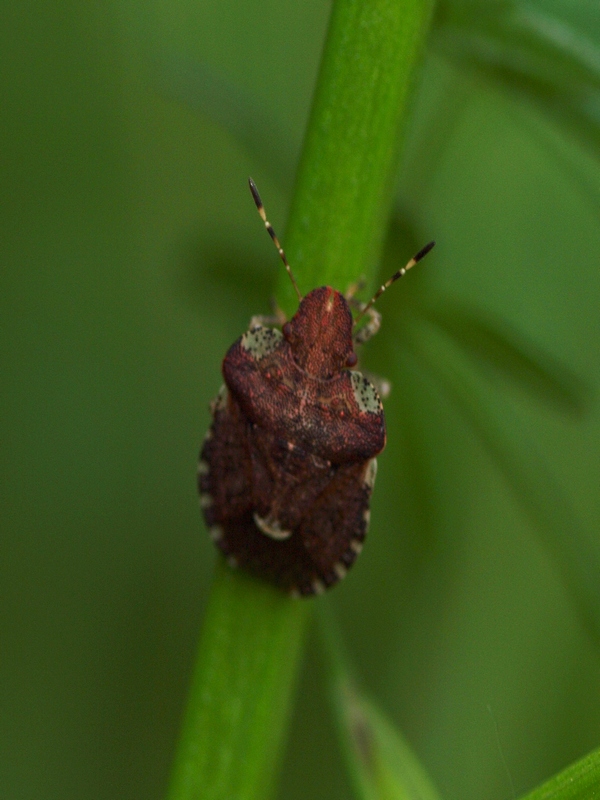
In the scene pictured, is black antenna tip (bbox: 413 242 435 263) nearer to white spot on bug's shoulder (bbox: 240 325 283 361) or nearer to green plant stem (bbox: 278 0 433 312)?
green plant stem (bbox: 278 0 433 312)

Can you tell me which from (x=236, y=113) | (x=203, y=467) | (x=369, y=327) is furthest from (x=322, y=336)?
(x=236, y=113)

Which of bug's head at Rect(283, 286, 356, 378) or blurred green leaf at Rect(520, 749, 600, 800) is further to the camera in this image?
bug's head at Rect(283, 286, 356, 378)

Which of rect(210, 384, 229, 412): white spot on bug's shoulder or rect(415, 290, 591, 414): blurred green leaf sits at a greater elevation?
rect(210, 384, 229, 412): white spot on bug's shoulder

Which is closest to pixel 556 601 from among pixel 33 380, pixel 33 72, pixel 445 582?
pixel 445 582

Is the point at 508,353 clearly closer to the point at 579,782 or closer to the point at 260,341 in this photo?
the point at 260,341

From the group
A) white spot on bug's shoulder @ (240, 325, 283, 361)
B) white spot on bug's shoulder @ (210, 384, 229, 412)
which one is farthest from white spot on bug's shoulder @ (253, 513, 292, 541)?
white spot on bug's shoulder @ (240, 325, 283, 361)

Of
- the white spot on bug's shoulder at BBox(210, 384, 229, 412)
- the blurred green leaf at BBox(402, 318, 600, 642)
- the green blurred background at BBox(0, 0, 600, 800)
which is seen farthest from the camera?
the green blurred background at BBox(0, 0, 600, 800)

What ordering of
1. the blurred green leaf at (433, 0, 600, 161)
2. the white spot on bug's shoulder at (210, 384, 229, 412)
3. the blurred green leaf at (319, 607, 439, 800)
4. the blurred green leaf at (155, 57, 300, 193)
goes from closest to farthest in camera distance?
the blurred green leaf at (433, 0, 600, 161), the blurred green leaf at (319, 607, 439, 800), the blurred green leaf at (155, 57, 300, 193), the white spot on bug's shoulder at (210, 384, 229, 412)
